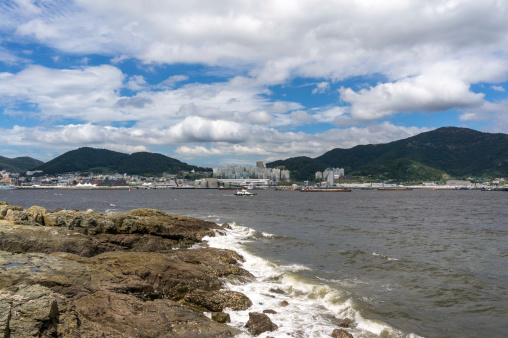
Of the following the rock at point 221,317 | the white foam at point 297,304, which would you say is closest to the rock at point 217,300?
the white foam at point 297,304

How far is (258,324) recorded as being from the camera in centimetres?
1159

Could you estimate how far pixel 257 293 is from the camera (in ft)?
52.8

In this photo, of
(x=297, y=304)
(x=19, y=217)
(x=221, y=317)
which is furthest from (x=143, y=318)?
(x=19, y=217)

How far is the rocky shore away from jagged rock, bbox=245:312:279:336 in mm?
34

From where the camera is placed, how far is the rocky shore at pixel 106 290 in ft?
25.8

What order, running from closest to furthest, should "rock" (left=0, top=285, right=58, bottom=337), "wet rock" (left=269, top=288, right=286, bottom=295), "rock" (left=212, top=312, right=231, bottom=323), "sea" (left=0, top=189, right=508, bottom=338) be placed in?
"rock" (left=0, top=285, right=58, bottom=337), "rock" (left=212, top=312, right=231, bottom=323), "sea" (left=0, top=189, right=508, bottom=338), "wet rock" (left=269, top=288, right=286, bottom=295)

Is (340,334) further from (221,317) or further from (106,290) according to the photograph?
(106,290)

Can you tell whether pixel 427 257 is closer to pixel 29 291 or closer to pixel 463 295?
pixel 463 295

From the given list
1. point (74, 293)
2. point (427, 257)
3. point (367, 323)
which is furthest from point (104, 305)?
point (427, 257)

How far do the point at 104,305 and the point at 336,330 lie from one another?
8499mm

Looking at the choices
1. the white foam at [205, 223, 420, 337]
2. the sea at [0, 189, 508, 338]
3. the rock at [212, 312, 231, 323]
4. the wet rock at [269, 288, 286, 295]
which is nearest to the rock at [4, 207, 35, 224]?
the sea at [0, 189, 508, 338]

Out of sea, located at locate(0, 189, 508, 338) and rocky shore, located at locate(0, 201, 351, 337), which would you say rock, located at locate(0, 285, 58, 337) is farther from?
sea, located at locate(0, 189, 508, 338)

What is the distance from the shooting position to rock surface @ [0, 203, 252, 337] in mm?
7840

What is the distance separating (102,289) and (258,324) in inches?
238
